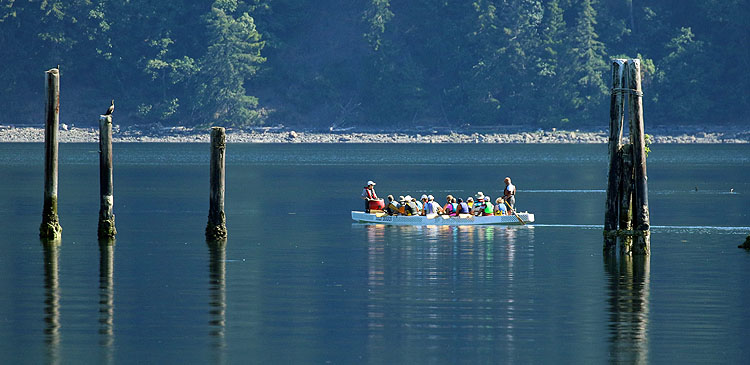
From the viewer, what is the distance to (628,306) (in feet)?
91.8

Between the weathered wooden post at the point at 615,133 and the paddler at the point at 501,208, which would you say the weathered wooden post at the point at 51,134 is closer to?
the weathered wooden post at the point at 615,133

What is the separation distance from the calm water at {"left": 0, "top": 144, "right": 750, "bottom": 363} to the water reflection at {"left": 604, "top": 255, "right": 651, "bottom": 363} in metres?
0.06

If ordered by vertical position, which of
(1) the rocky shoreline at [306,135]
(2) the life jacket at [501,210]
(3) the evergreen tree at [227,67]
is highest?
(3) the evergreen tree at [227,67]

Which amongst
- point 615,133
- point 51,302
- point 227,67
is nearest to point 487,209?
point 615,133

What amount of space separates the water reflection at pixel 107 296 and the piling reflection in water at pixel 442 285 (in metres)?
4.10

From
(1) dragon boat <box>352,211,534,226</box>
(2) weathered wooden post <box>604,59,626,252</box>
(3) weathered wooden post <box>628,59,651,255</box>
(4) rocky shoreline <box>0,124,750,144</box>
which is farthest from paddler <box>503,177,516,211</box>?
(4) rocky shoreline <box>0,124,750,144</box>

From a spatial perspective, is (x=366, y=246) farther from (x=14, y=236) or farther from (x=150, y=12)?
(x=150, y=12)

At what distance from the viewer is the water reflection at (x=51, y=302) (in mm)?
23281

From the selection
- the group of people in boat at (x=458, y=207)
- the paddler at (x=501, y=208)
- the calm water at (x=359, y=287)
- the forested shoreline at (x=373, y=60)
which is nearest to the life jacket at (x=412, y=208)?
the group of people in boat at (x=458, y=207)

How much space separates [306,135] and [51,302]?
139219 millimetres

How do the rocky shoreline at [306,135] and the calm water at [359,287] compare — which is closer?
the calm water at [359,287]

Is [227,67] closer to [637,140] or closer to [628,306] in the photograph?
[637,140]

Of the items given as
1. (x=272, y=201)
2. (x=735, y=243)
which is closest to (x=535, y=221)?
(x=735, y=243)

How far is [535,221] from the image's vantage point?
49844 millimetres
